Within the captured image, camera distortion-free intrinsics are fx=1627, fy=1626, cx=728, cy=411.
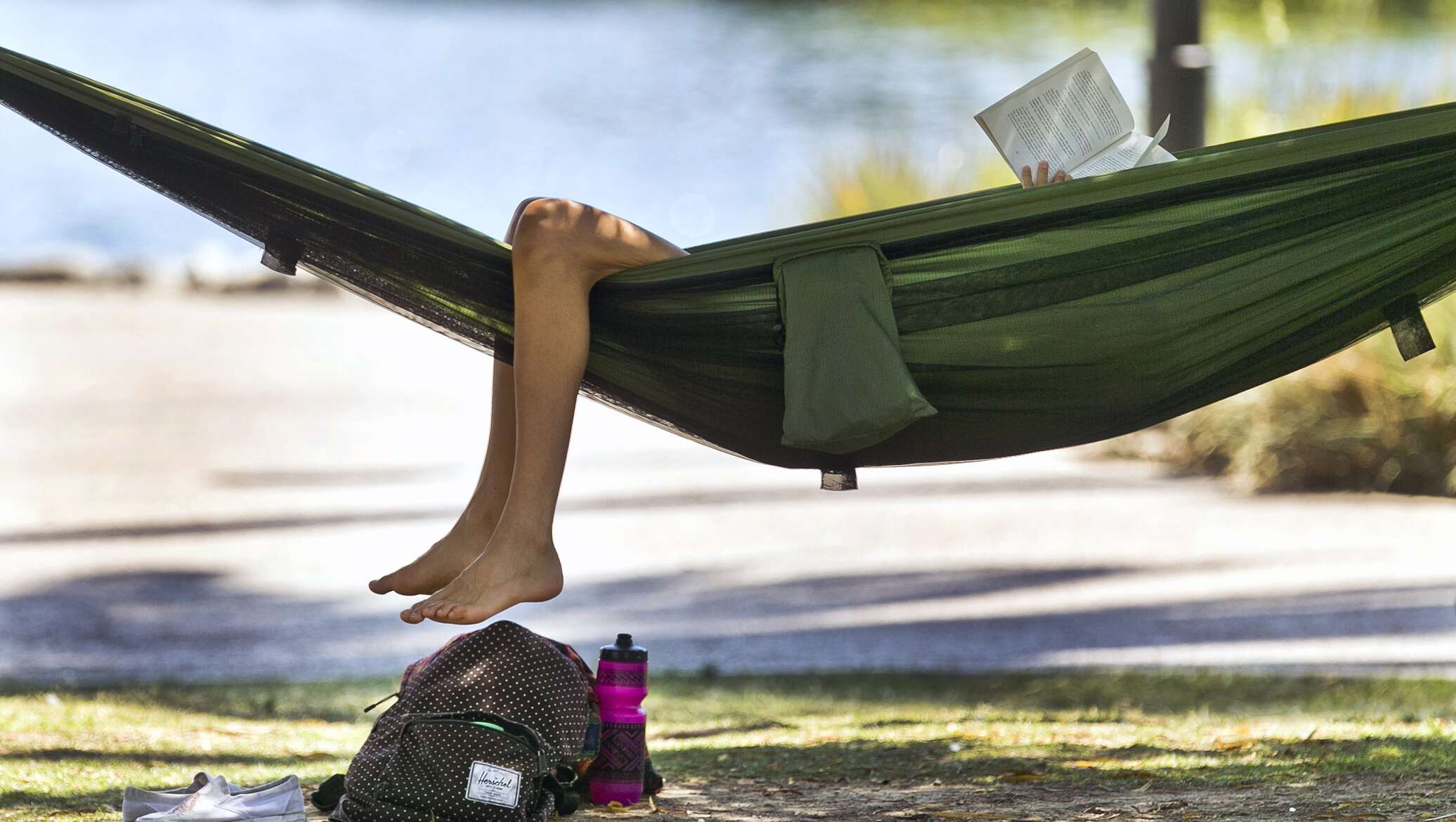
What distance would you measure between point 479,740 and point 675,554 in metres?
3.69

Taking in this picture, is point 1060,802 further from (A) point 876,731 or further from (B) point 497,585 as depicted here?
(B) point 497,585

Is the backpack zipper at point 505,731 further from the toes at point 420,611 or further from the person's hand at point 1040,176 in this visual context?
the person's hand at point 1040,176

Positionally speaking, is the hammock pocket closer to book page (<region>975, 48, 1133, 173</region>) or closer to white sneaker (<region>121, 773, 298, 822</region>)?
book page (<region>975, 48, 1133, 173</region>)

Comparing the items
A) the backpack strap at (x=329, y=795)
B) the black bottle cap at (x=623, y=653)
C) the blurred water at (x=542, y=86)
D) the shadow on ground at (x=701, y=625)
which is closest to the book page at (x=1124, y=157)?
the black bottle cap at (x=623, y=653)

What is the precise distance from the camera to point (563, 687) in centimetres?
257

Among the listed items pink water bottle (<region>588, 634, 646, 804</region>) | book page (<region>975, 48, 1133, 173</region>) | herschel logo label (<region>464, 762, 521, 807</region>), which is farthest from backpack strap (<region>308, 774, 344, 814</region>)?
book page (<region>975, 48, 1133, 173</region>)

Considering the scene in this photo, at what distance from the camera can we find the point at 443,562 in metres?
2.83

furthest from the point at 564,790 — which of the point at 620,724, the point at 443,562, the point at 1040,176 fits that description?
the point at 1040,176

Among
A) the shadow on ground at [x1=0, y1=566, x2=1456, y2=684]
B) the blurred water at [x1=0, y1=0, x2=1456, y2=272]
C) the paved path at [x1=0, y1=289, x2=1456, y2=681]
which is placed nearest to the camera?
the shadow on ground at [x1=0, y1=566, x2=1456, y2=684]

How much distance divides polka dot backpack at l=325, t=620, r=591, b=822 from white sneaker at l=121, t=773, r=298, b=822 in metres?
0.17

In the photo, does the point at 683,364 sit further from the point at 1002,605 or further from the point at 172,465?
the point at 172,465

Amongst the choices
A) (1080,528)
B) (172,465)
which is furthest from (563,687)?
(172,465)

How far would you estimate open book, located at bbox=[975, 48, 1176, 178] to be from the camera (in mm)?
2797

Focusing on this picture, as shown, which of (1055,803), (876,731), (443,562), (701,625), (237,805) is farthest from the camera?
(701,625)
